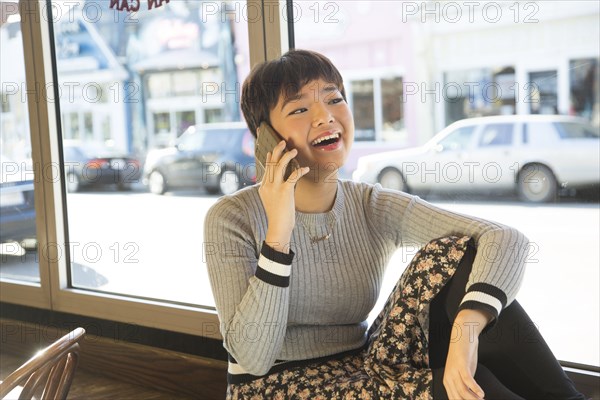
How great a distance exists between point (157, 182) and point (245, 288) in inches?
48.9

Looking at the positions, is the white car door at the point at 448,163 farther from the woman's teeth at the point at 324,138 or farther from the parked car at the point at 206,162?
the parked car at the point at 206,162

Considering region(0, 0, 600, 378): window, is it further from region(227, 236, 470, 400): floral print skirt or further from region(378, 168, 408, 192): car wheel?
region(227, 236, 470, 400): floral print skirt

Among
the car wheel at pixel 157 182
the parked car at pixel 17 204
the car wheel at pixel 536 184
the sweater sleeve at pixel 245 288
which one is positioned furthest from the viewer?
the parked car at pixel 17 204

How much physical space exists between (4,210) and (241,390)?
2165mm

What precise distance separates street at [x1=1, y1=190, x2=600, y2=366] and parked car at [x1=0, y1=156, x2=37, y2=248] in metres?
0.11

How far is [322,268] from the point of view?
1662 mm

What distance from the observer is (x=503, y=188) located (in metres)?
1.94

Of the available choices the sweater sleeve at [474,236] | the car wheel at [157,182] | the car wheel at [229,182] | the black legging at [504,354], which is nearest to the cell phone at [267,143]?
the sweater sleeve at [474,236]

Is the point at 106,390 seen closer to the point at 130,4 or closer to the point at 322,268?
the point at 322,268

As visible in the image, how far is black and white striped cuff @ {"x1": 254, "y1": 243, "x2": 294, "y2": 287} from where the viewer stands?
1.48 meters

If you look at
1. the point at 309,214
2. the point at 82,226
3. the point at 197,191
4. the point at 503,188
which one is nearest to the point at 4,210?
the point at 82,226

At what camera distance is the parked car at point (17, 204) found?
3037 millimetres

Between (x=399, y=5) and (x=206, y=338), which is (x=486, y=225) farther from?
(x=206, y=338)

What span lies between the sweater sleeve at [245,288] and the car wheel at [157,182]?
1071 mm
